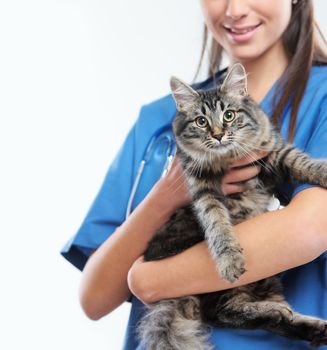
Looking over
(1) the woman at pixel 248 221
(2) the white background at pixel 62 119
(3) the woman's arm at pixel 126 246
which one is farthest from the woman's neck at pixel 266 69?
(2) the white background at pixel 62 119

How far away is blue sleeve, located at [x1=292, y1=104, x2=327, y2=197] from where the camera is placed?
5.66 feet

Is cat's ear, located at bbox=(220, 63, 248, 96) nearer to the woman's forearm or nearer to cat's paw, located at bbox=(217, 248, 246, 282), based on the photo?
the woman's forearm

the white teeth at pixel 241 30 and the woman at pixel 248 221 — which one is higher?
the white teeth at pixel 241 30

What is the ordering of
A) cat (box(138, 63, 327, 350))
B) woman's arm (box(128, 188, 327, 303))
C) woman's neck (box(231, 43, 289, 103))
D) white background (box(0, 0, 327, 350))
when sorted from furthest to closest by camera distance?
white background (box(0, 0, 327, 350)), woman's neck (box(231, 43, 289, 103)), cat (box(138, 63, 327, 350)), woman's arm (box(128, 188, 327, 303))

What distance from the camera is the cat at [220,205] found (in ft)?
5.39

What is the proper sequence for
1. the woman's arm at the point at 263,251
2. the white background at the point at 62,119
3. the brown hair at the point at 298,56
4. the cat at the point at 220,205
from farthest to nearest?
1. the white background at the point at 62,119
2. the brown hair at the point at 298,56
3. the cat at the point at 220,205
4. the woman's arm at the point at 263,251

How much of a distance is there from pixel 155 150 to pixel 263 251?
67cm

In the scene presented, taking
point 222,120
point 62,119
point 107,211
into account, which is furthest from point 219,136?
point 62,119

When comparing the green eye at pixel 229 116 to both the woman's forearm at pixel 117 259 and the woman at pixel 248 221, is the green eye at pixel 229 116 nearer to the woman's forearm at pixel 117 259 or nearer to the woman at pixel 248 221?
the woman at pixel 248 221

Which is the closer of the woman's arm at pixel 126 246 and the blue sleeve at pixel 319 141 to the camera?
the blue sleeve at pixel 319 141

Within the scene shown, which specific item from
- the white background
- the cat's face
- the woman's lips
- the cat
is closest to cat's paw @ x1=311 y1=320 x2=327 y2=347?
the cat

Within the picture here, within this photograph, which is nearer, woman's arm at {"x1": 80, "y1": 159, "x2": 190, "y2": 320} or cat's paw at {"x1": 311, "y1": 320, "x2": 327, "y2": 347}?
cat's paw at {"x1": 311, "y1": 320, "x2": 327, "y2": 347}

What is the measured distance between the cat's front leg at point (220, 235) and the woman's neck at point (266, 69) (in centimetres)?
42

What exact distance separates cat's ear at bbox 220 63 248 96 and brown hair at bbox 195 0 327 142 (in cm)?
13
